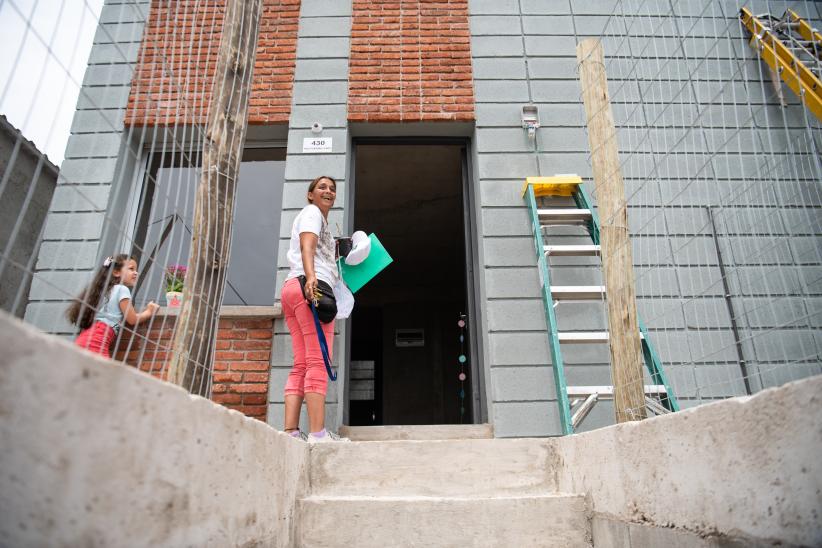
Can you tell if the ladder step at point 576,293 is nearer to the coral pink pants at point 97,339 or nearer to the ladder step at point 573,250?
the ladder step at point 573,250

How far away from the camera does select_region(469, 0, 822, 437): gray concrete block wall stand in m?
3.46

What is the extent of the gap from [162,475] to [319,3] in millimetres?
4492

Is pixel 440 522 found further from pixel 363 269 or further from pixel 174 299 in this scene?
pixel 363 269

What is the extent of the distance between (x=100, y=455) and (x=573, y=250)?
10.3 ft

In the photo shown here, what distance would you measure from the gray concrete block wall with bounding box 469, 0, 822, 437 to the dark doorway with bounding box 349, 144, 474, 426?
2.29m

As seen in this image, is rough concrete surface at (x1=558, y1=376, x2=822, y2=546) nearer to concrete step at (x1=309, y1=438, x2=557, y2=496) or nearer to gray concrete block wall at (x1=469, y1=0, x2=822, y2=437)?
concrete step at (x1=309, y1=438, x2=557, y2=496)

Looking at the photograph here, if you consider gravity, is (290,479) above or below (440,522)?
above

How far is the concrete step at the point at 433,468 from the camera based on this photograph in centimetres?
222

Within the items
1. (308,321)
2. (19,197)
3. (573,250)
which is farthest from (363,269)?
(19,197)

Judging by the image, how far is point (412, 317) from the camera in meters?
9.30

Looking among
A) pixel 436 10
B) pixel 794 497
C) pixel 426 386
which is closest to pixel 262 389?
pixel 794 497

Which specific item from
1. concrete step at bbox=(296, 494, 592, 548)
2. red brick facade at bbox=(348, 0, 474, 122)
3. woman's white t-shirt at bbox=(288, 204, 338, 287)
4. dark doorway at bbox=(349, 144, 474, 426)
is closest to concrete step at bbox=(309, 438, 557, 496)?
concrete step at bbox=(296, 494, 592, 548)

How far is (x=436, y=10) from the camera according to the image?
178 inches

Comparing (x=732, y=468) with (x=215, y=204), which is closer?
(x=732, y=468)
